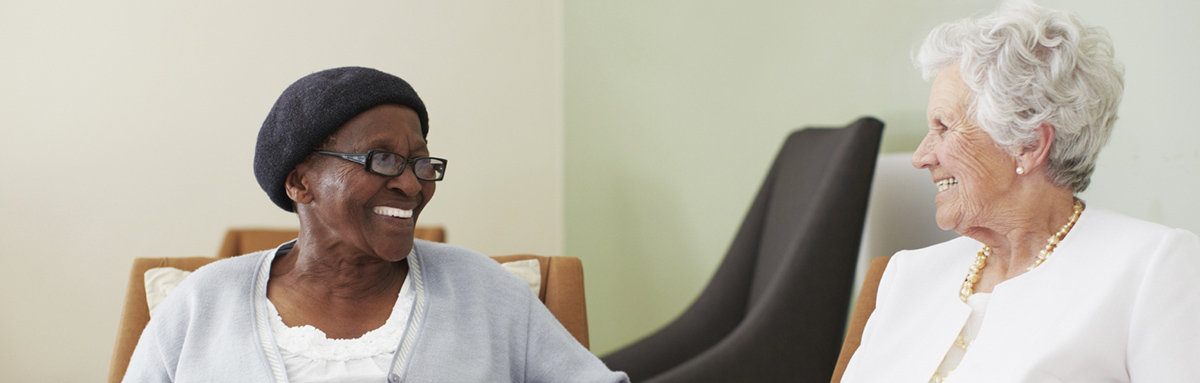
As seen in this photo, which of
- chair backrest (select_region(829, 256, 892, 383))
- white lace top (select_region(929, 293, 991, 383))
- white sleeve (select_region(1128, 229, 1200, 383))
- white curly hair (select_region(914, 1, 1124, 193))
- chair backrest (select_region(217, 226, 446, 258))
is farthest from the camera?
chair backrest (select_region(217, 226, 446, 258))

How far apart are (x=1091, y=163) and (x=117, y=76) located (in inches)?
134

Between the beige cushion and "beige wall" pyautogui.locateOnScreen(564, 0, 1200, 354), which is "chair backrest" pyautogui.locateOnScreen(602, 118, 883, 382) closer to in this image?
"beige wall" pyautogui.locateOnScreen(564, 0, 1200, 354)

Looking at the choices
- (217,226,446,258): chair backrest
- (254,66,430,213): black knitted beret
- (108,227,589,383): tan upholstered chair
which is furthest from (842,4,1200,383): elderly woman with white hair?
(217,226,446,258): chair backrest

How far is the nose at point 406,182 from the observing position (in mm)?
1276

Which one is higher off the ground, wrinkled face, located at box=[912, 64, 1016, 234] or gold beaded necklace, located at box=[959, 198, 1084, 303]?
wrinkled face, located at box=[912, 64, 1016, 234]

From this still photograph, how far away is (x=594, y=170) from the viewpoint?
388cm

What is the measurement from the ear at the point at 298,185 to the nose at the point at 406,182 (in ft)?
0.48

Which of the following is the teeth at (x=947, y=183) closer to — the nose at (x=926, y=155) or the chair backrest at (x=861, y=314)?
the nose at (x=926, y=155)

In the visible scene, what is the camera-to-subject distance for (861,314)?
4.75ft

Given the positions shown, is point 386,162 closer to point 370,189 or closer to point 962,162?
point 370,189

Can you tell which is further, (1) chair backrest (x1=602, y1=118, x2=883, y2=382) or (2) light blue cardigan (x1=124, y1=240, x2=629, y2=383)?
(1) chair backrest (x1=602, y1=118, x2=883, y2=382)

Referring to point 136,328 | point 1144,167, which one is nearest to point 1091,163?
point 1144,167

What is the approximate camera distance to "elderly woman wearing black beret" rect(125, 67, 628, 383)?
125 centimetres

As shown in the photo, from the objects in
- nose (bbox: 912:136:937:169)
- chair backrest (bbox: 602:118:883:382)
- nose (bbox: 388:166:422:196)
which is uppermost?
nose (bbox: 912:136:937:169)
